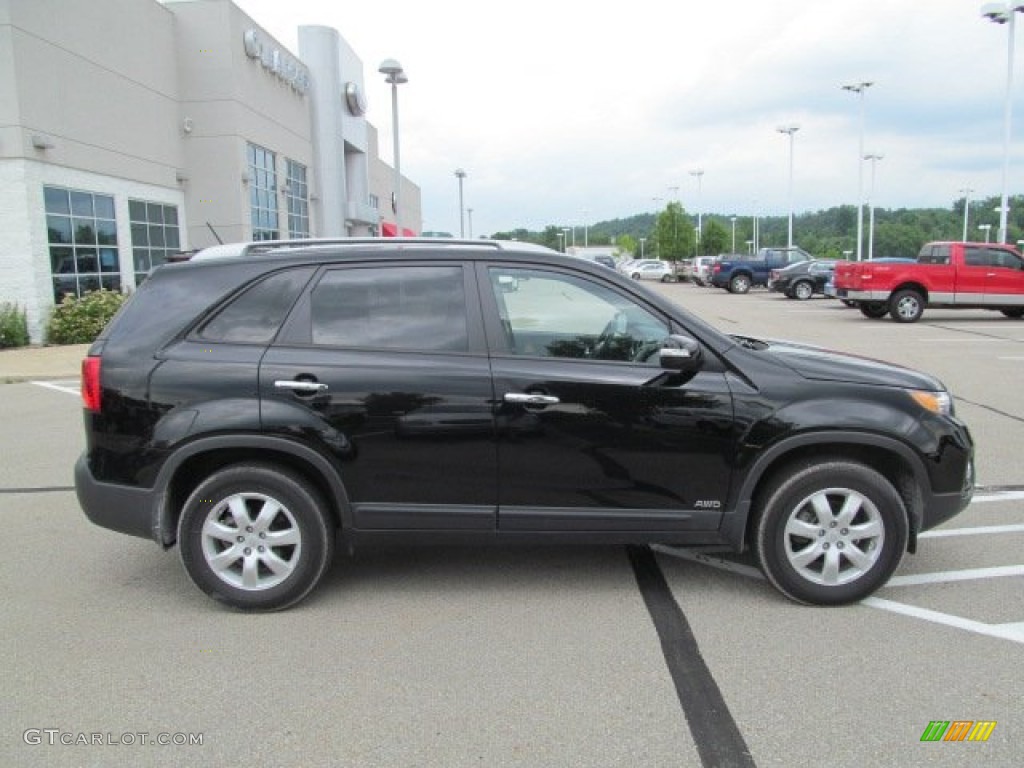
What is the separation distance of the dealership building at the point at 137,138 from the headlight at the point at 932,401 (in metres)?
17.8

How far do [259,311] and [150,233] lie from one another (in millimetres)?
21037

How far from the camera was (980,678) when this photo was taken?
3.36 meters

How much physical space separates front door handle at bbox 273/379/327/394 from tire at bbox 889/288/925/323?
63.3 ft

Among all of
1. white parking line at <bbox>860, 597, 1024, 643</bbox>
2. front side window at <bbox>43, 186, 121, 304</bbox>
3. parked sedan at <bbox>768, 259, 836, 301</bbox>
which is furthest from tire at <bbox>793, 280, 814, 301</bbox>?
white parking line at <bbox>860, 597, 1024, 643</bbox>

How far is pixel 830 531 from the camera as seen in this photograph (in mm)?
4000

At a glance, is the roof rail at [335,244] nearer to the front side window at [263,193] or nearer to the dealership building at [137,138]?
the dealership building at [137,138]

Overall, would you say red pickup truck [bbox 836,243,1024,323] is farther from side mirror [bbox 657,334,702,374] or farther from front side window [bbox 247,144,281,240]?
front side window [bbox 247,144,281,240]

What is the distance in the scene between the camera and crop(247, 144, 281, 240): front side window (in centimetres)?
2809

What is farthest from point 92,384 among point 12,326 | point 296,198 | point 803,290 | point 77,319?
point 296,198

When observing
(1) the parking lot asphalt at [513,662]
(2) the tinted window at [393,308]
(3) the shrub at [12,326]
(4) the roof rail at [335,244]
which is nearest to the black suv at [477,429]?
(2) the tinted window at [393,308]

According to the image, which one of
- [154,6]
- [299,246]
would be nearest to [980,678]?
[299,246]

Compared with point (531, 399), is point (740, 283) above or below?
above

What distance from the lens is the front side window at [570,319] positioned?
4086 millimetres

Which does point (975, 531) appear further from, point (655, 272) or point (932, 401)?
point (655, 272)
